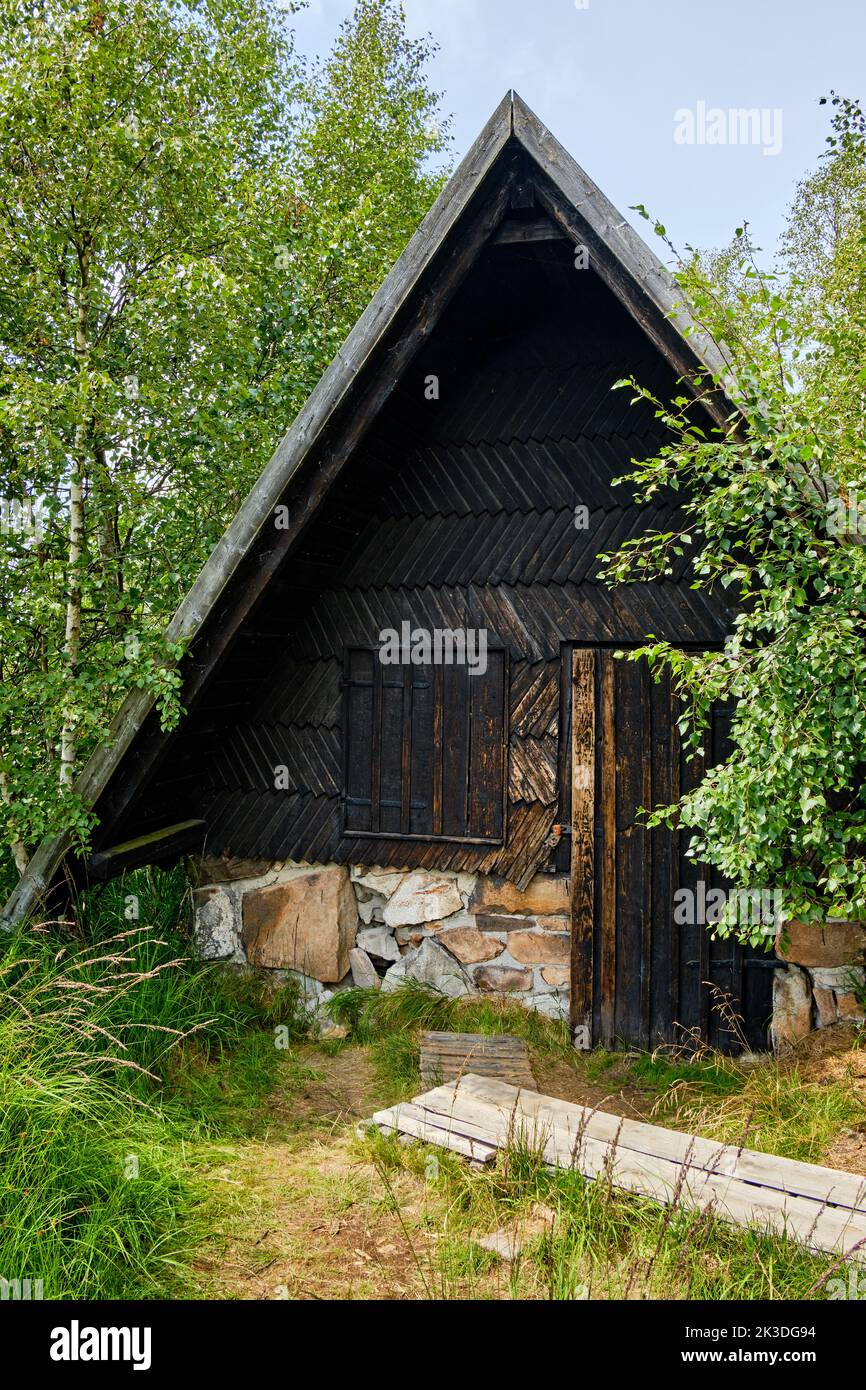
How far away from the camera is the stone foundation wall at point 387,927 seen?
17.4ft

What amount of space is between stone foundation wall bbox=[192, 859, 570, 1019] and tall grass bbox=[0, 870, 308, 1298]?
635 millimetres

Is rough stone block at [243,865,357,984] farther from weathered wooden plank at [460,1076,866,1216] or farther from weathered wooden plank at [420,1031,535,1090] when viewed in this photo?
weathered wooden plank at [460,1076,866,1216]

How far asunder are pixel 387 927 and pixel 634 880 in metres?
1.68

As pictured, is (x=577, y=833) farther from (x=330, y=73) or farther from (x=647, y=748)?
(x=330, y=73)

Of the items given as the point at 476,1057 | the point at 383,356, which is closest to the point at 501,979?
the point at 476,1057

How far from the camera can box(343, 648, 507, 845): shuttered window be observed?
5.41 m

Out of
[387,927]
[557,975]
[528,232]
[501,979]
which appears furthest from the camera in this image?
[387,927]

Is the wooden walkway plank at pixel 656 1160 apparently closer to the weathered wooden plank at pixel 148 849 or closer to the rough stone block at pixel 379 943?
the rough stone block at pixel 379 943

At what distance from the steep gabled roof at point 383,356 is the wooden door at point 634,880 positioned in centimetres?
174

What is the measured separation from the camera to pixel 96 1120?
3508 mm

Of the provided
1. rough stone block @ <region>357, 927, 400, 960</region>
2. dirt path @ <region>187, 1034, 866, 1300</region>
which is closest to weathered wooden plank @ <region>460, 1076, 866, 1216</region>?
dirt path @ <region>187, 1034, 866, 1300</region>

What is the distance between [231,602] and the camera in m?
5.01

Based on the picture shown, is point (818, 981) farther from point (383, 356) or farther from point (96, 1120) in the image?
point (383, 356)

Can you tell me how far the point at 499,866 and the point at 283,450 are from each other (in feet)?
9.13
